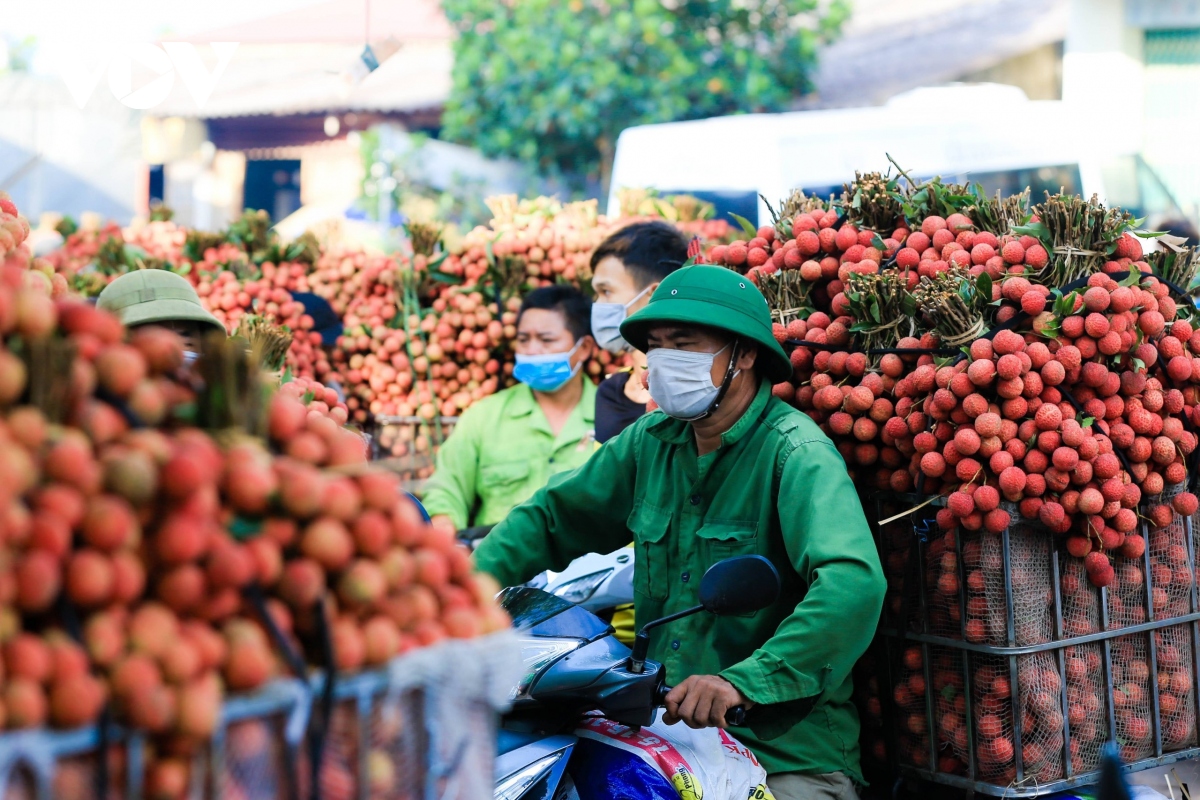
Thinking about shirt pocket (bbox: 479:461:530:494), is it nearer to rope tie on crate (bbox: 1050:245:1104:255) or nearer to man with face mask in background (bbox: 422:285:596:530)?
man with face mask in background (bbox: 422:285:596:530)

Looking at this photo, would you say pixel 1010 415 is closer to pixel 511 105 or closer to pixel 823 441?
pixel 823 441

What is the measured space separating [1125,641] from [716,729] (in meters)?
1.09

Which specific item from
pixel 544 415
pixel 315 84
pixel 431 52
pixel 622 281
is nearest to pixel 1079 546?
pixel 622 281

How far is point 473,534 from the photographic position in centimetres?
449

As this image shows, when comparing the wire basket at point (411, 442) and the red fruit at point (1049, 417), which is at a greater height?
the red fruit at point (1049, 417)

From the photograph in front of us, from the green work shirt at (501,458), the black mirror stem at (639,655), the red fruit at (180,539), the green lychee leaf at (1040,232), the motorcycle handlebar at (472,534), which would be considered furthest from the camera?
the green work shirt at (501,458)


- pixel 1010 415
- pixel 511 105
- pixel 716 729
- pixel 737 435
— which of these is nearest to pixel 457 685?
pixel 716 729

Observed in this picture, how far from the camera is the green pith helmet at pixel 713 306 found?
2871 millimetres

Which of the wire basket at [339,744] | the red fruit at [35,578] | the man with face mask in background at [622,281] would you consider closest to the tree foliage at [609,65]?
the man with face mask in background at [622,281]

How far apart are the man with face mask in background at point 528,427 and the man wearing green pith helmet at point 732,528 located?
1623mm

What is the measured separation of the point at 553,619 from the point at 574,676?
0.79ft

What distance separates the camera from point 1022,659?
8.97 feet

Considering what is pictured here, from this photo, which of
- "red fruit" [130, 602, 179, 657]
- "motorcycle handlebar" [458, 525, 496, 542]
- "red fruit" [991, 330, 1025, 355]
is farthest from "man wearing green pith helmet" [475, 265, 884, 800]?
"red fruit" [130, 602, 179, 657]

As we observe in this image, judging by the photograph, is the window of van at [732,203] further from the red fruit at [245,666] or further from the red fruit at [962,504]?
the red fruit at [245,666]
